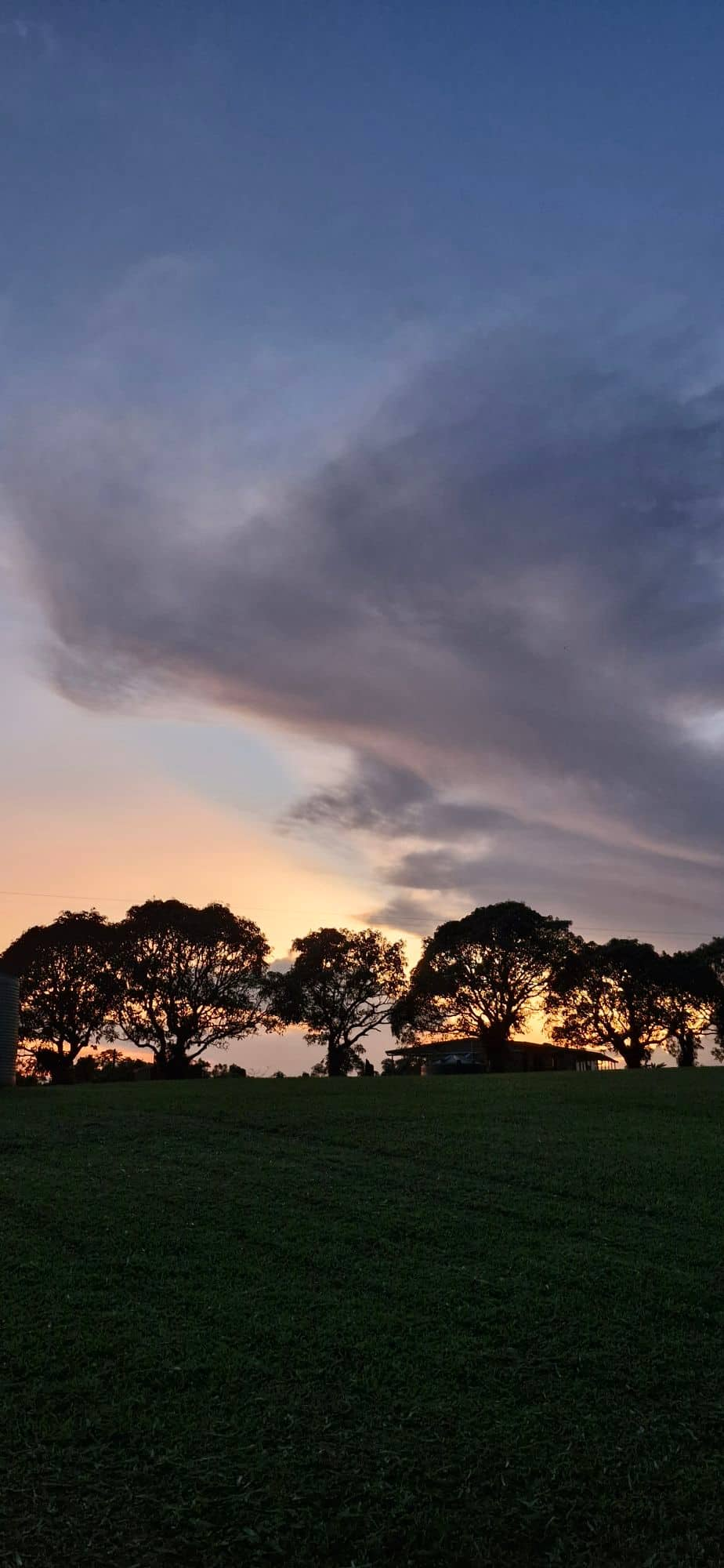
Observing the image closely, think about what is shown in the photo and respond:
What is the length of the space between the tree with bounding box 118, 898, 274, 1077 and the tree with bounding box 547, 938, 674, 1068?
16.2m

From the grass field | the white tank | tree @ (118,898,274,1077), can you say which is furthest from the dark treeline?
the grass field

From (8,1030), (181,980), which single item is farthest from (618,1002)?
(8,1030)

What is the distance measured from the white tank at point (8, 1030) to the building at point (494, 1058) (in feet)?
84.8

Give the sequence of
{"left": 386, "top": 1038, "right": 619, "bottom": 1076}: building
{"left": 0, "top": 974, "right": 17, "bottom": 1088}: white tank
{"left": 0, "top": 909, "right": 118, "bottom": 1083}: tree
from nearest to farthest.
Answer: {"left": 0, "top": 974, "right": 17, "bottom": 1088}: white tank
{"left": 0, "top": 909, "right": 118, "bottom": 1083}: tree
{"left": 386, "top": 1038, "right": 619, "bottom": 1076}: building

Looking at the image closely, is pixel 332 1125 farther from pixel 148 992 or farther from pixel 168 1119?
pixel 148 992

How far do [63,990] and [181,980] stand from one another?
17.5 ft

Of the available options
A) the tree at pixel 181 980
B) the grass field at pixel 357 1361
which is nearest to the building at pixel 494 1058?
the tree at pixel 181 980

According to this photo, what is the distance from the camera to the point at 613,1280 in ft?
26.1

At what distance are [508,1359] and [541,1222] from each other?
324 cm

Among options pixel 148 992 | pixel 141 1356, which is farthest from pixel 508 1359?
pixel 148 992

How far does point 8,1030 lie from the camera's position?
86.3 ft

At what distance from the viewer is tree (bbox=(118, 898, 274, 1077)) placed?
44.9 m

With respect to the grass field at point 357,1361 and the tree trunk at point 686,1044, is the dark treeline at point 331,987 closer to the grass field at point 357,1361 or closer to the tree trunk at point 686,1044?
the tree trunk at point 686,1044

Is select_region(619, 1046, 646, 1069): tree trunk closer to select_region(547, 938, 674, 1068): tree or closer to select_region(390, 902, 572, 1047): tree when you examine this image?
select_region(547, 938, 674, 1068): tree
